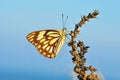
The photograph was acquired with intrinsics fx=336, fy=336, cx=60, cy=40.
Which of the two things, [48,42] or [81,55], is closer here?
[81,55]

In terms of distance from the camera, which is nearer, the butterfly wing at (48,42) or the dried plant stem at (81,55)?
the dried plant stem at (81,55)

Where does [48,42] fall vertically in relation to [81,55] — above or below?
above

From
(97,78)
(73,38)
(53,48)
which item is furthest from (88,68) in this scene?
(53,48)

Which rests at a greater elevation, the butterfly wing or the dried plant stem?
the butterfly wing

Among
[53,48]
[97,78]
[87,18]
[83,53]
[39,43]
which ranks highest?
[39,43]

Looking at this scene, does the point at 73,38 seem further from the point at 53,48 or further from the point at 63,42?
the point at 53,48

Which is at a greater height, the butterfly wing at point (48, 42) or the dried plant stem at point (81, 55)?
the butterfly wing at point (48, 42)

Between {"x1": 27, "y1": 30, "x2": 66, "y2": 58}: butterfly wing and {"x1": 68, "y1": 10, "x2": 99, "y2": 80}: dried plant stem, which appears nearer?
{"x1": 68, "y1": 10, "x2": 99, "y2": 80}: dried plant stem

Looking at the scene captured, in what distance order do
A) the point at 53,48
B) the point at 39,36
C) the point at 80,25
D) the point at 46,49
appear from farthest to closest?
the point at 39,36 < the point at 46,49 < the point at 53,48 < the point at 80,25
